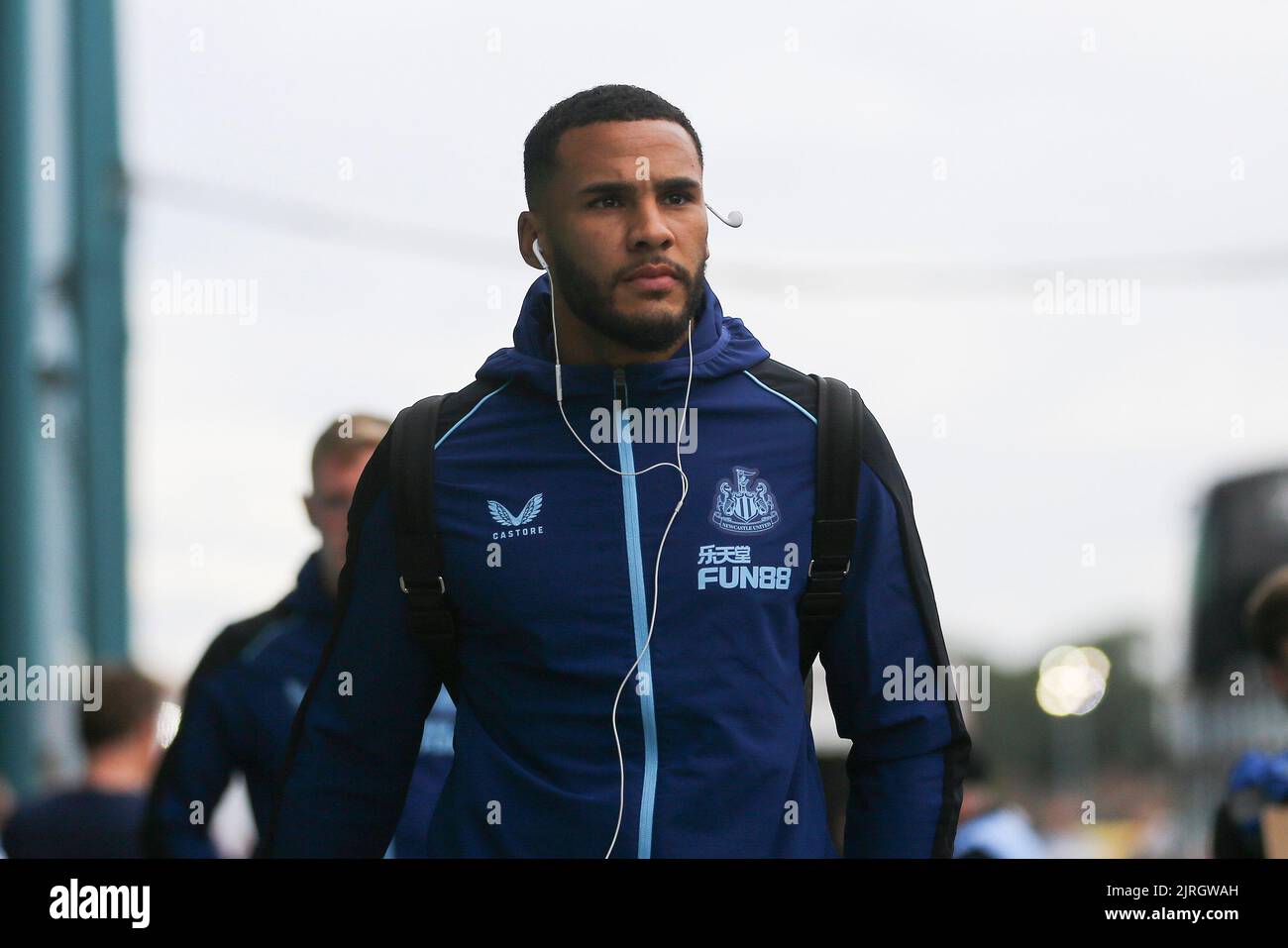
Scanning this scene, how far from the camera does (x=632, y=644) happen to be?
9.71 feet

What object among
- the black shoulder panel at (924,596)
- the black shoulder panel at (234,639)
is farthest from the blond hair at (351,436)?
the black shoulder panel at (924,596)

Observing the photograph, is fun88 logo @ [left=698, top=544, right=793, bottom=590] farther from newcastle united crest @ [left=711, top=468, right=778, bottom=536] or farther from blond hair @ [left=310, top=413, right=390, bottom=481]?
blond hair @ [left=310, top=413, right=390, bottom=481]

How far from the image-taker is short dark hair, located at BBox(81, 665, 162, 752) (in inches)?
220

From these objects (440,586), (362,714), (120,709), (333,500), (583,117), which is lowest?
(120,709)

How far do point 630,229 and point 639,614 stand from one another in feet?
2.06

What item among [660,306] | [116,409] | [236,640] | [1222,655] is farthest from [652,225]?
[1222,655]

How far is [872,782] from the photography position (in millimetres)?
3080

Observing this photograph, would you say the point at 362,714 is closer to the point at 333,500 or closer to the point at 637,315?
the point at 637,315

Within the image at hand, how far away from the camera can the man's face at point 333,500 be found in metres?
4.61

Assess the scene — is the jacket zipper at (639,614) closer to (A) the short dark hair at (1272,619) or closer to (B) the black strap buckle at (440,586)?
(B) the black strap buckle at (440,586)

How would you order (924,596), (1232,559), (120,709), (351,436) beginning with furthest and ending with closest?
(1232,559) → (120,709) → (351,436) → (924,596)

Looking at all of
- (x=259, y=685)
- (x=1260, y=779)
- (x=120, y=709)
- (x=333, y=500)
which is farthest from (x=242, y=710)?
(x=1260, y=779)
